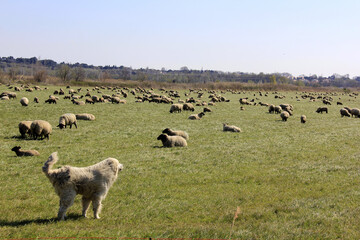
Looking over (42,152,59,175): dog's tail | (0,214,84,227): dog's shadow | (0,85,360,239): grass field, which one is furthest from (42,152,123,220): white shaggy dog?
(0,85,360,239): grass field

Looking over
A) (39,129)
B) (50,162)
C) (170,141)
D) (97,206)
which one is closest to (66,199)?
(97,206)

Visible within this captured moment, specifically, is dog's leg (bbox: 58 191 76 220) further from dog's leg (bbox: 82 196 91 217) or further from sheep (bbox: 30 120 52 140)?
sheep (bbox: 30 120 52 140)

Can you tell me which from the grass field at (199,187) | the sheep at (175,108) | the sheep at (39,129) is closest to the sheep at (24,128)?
the sheep at (39,129)

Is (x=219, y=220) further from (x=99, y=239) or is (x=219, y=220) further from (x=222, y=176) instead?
(x=222, y=176)

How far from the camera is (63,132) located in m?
23.1

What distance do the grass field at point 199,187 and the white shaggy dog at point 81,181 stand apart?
1.75 ft

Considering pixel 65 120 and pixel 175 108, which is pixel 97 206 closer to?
pixel 65 120

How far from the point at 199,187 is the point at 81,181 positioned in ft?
16.8

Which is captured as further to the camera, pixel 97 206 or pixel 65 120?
pixel 65 120

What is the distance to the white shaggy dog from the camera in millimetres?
8047

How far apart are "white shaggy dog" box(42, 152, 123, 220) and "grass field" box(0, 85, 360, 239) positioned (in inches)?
21.0

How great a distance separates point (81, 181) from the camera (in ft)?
27.1

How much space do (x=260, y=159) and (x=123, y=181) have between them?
7.70 meters

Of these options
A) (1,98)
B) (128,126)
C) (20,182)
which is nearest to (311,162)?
(20,182)
